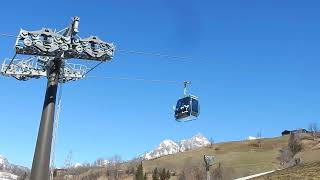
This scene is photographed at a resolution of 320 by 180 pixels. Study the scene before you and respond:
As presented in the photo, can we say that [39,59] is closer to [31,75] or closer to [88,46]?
[31,75]

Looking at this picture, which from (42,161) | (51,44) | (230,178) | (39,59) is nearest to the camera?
(42,161)

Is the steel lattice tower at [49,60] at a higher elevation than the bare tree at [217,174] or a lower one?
lower

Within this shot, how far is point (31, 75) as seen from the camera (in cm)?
3225

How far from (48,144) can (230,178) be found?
15048cm

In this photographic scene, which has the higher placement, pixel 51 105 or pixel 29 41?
pixel 29 41

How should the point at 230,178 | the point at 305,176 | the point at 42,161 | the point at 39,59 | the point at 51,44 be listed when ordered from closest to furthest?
the point at 42,161, the point at 51,44, the point at 39,59, the point at 305,176, the point at 230,178

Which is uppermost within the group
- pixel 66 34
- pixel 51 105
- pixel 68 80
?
pixel 66 34

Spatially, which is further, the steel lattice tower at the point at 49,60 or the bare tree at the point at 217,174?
the bare tree at the point at 217,174

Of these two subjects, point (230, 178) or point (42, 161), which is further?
point (230, 178)

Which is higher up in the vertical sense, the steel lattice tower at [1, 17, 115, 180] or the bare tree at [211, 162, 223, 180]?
the bare tree at [211, 162, 223, 180]

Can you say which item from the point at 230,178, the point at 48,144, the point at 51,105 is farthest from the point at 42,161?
the point at 230,178

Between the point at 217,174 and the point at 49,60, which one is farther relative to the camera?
the point at 217,174

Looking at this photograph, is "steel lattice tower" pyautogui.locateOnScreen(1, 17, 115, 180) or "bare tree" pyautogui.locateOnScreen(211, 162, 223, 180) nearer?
"steel lattice tower" pyautogui.locateOnScreen(1, 17, 115, 180)

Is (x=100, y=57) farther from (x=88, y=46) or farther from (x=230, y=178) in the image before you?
(x=230, y=178)
